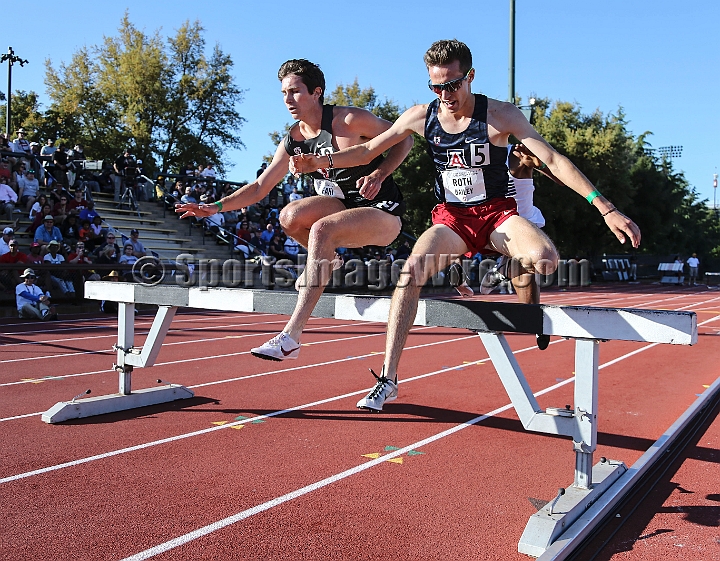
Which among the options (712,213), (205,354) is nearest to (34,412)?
(205,354)

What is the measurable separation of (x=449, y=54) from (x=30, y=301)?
1012 cm

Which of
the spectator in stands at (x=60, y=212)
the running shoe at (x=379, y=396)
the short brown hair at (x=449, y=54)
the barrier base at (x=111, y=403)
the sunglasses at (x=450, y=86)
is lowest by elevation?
the barrier base at (x=111, y=403)

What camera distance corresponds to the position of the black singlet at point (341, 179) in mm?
3978

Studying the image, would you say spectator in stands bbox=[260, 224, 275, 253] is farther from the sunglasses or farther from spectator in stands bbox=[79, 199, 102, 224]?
the sunglasses

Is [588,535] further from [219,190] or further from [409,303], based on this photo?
[219,190]

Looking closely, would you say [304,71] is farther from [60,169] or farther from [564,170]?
[60,169]

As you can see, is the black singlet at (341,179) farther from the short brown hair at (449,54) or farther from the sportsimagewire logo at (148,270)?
the sportsimagewire logo at (148,270)

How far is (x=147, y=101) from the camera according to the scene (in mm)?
35375

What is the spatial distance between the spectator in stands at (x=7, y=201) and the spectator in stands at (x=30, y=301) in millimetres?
2847

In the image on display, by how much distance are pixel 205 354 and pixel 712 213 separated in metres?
61.5

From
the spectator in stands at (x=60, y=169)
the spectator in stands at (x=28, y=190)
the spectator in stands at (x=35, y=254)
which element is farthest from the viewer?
the spectator in stands at (x=60, y=169)

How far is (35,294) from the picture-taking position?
37.2ft

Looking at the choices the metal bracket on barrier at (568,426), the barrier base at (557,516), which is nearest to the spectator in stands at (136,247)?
the metal bracket on barrier at (568,426)

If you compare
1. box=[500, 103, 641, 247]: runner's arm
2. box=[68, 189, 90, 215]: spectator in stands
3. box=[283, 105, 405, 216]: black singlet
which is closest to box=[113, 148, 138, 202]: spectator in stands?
box=[68, 189, 90, 215]: spectator in stands
